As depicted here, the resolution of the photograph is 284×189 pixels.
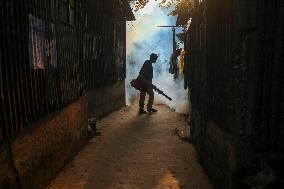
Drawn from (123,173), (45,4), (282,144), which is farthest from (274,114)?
(45,4)

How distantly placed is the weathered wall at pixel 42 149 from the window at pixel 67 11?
1907 mm

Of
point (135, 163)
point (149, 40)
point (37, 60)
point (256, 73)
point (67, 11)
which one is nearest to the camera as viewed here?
point (256, 73)

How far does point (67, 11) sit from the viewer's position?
7.32m

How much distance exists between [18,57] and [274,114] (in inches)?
139

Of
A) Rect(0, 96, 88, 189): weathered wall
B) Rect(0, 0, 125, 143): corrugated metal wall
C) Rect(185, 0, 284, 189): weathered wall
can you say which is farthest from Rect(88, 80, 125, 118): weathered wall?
Rect(185, 0, 284, 189): weathered wall

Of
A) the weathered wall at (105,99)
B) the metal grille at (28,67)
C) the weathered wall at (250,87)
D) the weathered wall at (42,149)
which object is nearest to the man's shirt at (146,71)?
the weathered wall at (105,99)

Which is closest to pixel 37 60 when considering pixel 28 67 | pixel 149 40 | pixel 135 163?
pixel 28 67

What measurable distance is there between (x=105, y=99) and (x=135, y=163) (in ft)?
22.3

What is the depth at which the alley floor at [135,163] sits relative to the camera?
583 cm

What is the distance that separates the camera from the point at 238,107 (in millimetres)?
4254

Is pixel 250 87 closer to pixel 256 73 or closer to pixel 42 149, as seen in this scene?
pixel 256 73

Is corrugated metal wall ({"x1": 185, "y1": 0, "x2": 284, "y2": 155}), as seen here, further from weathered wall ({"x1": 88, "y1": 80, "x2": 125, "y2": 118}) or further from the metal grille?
weathered wall ({"x1": 88, "y1": 80, "x2": 125, "y2": 118})

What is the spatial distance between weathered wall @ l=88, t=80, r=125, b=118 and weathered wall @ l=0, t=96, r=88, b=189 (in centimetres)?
376

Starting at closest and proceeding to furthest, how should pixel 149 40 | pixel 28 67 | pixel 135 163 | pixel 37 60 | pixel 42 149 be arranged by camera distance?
pixel 28 67 < pixel 37 60 < pixel 42 149 < pixel 135 163 < pixel 149 40
